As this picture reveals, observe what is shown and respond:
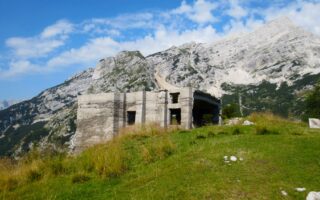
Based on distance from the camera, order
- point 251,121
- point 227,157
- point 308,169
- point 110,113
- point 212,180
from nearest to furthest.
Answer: point 212,180
point 308,169
point 227,157
point 251,121
point 110,113

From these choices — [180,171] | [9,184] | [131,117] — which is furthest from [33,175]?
[131,117]

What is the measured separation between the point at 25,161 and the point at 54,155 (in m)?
1.12

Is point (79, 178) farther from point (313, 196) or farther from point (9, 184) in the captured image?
point (313, 196)

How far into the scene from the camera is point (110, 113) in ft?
99.6

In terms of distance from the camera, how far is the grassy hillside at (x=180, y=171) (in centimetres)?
968

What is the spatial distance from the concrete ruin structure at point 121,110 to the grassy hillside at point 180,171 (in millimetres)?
14162

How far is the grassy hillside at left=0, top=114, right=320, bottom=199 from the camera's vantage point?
9.68 meters

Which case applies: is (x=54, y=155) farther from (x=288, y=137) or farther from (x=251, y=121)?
(x=251, y=121)

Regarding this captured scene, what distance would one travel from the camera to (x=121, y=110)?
102ft

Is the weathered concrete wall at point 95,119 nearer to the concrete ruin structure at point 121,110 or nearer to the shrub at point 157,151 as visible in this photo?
the concrete ruin structure at point 121,110

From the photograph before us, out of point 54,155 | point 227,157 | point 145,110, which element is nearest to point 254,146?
point 227,157

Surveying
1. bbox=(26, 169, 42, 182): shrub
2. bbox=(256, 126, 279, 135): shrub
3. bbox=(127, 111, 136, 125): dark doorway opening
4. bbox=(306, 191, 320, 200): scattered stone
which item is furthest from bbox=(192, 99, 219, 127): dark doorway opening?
bbox=(306, 191, 320, 200): scattered stone

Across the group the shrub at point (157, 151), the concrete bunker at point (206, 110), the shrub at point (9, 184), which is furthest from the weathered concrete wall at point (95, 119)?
the shrub at point (9, 184)

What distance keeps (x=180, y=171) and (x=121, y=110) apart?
2017 centimetres
